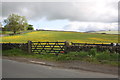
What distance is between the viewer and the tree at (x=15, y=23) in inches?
2793

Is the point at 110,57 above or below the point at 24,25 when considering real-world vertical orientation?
below

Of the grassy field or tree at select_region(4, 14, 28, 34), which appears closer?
the grassy field

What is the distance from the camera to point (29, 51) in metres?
15.5

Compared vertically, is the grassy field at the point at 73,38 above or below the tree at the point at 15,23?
below

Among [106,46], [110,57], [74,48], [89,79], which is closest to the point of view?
[89,79]

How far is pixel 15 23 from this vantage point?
73.0 m

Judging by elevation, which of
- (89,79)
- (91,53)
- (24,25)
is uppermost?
(24,25)

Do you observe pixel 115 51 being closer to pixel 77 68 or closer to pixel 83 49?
pixel 83 49

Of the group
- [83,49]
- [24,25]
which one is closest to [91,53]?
[83,49]

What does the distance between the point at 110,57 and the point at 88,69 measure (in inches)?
123

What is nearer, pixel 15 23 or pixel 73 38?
pixel 73 38

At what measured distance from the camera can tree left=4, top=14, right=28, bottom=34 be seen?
70.9 metres

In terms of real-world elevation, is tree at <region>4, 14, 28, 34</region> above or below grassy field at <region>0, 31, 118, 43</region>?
above

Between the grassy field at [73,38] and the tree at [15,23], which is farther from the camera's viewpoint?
the tree at [15,23]
